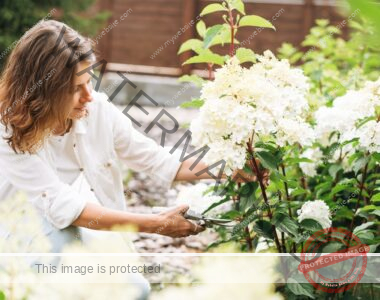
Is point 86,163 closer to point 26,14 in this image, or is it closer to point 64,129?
point 64,129

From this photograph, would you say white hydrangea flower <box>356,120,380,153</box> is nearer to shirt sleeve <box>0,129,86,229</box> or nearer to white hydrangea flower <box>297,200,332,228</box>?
white hydrangea flower <box>297,200,332,228</box>

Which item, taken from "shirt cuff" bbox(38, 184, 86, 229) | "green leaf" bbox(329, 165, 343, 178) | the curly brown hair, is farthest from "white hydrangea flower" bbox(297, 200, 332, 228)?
the curly brown hair

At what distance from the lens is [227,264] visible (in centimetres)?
68

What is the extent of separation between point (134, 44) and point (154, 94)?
991mm

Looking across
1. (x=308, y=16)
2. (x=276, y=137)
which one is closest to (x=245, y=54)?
(x=276, y=137)

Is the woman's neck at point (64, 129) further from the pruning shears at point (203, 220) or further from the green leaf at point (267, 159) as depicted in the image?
the green leaf at point (267, 159)

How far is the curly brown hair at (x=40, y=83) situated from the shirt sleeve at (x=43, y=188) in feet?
0.14

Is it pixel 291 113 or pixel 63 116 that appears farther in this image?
pixel 63 116

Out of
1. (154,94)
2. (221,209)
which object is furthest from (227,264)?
(154,94)

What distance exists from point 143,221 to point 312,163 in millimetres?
806

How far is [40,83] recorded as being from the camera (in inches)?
86.8

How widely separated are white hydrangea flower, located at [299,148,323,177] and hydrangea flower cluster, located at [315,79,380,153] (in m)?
0.31

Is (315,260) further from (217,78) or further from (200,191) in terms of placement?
(217,78)

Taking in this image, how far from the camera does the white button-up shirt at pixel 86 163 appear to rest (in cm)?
224
